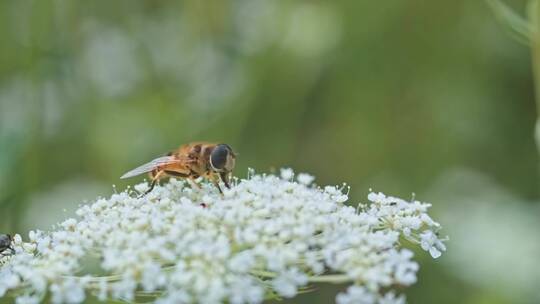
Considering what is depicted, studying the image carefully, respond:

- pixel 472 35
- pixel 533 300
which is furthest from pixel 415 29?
pixel 533 300

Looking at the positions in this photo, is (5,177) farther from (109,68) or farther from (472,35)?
(472,35)

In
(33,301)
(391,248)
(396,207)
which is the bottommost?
(33,301)

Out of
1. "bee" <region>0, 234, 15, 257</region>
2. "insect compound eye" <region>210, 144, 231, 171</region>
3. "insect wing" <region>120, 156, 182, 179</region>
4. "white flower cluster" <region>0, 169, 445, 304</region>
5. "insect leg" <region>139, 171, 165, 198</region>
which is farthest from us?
"insect wing" <region>120, 156, 182, 179</region>

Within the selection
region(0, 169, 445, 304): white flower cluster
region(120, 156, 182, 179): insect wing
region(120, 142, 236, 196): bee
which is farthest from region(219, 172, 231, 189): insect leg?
region(0, 169, 445, 304): white flower cluster

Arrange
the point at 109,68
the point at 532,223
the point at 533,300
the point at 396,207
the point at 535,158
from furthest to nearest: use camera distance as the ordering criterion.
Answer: the point at 109,68 → the point at 535,158 → the point at 532,223 → the point at 533,300 → the point at 396,207

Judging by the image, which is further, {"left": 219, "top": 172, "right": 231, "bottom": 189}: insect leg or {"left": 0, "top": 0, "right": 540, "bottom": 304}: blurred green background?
{"left": 0, "top": 0, "right": 540, "bottom": 304}: blurred green background

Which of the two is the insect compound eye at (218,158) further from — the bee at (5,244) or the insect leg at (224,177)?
the bee at (5,244)

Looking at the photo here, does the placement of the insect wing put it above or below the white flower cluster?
above

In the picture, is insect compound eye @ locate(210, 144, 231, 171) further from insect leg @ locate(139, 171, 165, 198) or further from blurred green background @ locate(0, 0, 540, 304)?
blurred green background @ locate(0, 0, 540, 304)
